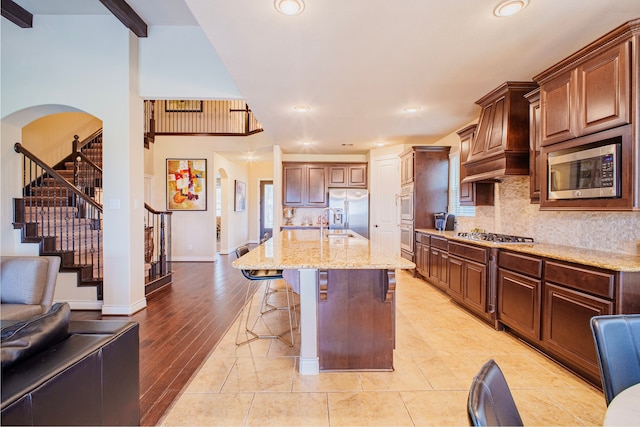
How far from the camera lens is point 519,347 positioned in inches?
100

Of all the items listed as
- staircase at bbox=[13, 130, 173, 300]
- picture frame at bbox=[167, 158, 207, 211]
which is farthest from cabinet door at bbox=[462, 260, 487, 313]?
picture frame at bbox=[167, 158, 207, 211]

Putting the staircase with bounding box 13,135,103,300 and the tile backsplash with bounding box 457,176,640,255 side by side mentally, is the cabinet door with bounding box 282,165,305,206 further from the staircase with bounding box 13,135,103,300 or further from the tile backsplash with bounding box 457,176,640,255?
the tile backsplash with bounding box 457,176,640,255

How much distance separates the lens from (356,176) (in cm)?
658

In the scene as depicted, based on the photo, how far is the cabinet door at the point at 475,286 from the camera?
2998 mm

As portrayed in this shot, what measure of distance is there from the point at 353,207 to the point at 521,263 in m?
4.00

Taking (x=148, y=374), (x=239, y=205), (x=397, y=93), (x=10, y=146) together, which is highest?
(x=397, y=93)

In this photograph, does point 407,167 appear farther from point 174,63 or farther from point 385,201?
point 174,63

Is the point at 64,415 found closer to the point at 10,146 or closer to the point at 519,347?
the point at 519,347

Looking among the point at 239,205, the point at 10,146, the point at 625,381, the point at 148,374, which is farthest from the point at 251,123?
the point at 625,381

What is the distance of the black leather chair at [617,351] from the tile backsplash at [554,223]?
5.99 feet

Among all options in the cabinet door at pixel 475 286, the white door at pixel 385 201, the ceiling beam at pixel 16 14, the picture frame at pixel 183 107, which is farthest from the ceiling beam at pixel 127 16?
the cabinet door at pixel 475 286

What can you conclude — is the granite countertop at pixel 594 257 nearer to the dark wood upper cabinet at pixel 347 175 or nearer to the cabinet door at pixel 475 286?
the cabinet door at pixel 475 286

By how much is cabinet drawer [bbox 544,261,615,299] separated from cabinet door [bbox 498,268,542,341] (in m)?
0.16

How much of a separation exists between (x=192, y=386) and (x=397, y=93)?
3260mm
